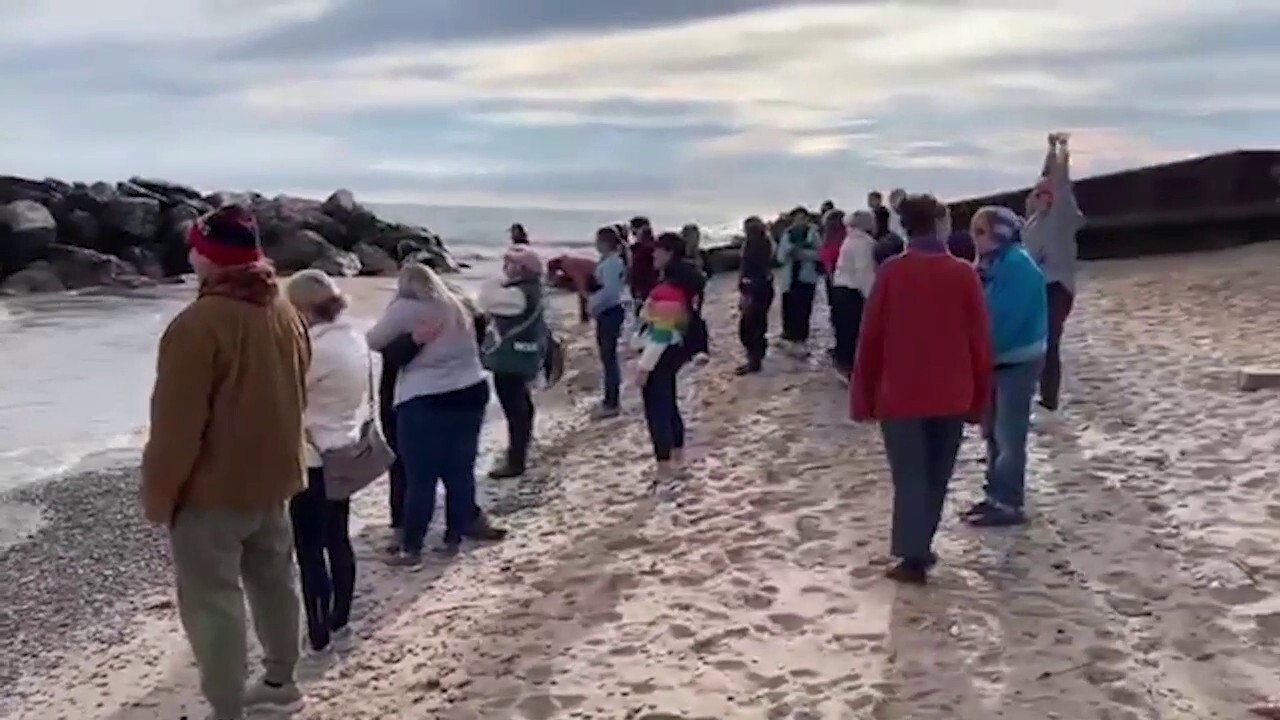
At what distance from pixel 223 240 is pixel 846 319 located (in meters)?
7.95

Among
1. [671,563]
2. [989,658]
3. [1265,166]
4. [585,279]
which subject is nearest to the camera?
[989,658]

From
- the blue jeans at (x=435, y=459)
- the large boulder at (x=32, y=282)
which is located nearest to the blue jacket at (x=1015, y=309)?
the blue jeans at (x=435, y=459)

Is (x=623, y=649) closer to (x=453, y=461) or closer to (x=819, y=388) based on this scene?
(x=453, y=461)

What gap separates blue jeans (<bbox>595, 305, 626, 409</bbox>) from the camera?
12125mm

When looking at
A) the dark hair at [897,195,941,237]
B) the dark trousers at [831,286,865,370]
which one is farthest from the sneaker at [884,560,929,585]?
the dark trousers at [831,286,865,370]

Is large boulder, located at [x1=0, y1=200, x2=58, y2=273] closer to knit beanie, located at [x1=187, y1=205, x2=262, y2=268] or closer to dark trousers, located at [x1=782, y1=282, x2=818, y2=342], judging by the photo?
dark trousers, located at [x1=782, y1=282, x2=818, y2=342]

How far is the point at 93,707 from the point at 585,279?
760 centimetres

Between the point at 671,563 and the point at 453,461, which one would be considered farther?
the point at 453,461

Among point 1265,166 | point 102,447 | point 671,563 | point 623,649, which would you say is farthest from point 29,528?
point 1265,166

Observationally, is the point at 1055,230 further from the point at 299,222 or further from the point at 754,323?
the point at 299,222

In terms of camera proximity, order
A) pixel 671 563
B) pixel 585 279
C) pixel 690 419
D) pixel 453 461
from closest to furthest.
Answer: pixel 671 563, pixel 453 461, pixel 690 419, pixel 585 279

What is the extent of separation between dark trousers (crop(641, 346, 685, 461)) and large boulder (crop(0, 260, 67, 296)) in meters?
28.5

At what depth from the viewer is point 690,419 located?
11.6m

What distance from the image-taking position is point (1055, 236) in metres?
9.34
